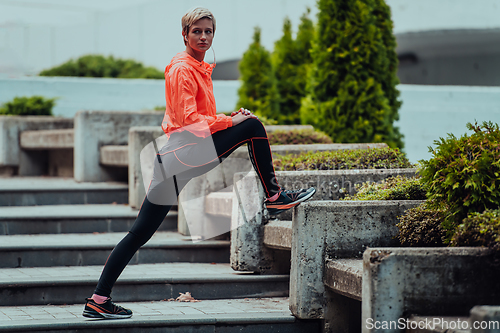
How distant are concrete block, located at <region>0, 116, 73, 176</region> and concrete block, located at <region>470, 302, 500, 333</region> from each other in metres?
8.15

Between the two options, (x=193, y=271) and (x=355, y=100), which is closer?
(x=193, y=271)

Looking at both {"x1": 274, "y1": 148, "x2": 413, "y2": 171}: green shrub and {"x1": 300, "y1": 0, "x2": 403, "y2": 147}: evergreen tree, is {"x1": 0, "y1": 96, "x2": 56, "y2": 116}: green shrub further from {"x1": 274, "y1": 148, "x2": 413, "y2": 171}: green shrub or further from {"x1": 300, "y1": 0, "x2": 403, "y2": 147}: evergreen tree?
{"x1": 274, "y1": 148, "x2": 413, "y2": 171}: green shrub

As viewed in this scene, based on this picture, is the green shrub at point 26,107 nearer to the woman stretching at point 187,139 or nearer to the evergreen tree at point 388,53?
the evergreen tree at point 388,53

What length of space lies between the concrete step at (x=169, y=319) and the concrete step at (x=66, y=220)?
1.78 metres

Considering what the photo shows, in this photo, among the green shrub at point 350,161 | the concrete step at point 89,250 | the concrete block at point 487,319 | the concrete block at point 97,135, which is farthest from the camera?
the concrete block at point 97,135

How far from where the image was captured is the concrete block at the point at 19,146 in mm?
8961

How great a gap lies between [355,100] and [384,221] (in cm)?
412

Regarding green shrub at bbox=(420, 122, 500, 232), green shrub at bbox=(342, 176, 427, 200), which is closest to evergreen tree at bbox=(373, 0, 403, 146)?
green shrub at bbox=(342, 176, 427, 200)

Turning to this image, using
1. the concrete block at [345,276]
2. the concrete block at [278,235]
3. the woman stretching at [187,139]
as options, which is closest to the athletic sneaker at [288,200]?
the woman stretching at [187,139]

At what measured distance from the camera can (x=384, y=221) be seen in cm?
391

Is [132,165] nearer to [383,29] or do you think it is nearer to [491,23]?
[383,29]

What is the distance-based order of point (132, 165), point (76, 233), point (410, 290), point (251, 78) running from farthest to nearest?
point (251, 78) → point (132, 165) → point (76, 233) → point (410, 290)

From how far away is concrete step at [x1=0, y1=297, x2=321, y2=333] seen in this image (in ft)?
11.7

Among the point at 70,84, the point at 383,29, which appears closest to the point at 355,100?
the point at 383,29
